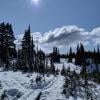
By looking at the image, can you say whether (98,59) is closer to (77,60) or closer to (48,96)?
(77,60)

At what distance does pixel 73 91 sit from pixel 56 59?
9703cm

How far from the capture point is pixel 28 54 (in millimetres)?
67812

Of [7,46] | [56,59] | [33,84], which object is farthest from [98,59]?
[33,84]

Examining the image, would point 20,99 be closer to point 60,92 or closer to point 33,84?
point 60,92

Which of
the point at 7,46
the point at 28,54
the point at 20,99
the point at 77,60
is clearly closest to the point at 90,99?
the point at 20,99

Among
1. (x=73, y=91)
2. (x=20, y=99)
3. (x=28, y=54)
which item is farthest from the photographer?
(x=28, y=54)

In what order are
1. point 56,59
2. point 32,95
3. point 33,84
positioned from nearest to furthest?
point 32,95
point 33,84
point 56,59

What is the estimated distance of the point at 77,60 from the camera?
113m

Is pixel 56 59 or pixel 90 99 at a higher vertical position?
pixel 56 59

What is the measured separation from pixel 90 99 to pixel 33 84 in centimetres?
807

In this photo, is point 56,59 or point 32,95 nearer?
point 32,95

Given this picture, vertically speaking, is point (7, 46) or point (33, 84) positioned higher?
point (7, 46)

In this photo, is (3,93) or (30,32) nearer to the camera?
(3,93)

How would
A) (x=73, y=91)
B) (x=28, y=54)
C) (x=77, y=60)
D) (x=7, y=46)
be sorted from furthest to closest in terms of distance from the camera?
1. (x=77, y=60)
2. (x=28, y=54)
3. (x=7, y=46)
4. (x=73, y=91)
